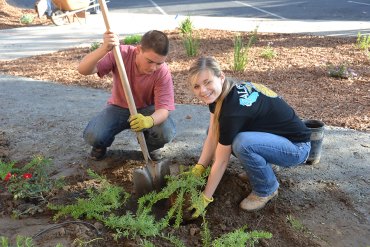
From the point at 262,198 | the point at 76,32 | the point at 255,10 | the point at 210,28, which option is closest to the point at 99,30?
the point at 76,32

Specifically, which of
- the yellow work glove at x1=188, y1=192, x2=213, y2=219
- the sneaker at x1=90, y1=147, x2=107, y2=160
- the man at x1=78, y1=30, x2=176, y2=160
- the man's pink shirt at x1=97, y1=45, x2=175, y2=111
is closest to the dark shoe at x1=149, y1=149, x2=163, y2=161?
the man at x1=78, y1=30, x2=176, y2=160

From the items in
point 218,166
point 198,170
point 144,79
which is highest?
point 144,79

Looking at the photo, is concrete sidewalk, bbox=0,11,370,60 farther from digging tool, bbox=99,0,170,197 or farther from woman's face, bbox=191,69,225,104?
woman's face, bbox=191,69,225,104

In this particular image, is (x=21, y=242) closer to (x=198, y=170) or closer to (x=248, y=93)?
(x=198, y=170)

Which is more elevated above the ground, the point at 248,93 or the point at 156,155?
the point at 248,93

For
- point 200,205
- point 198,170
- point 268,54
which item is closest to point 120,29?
point 268,54

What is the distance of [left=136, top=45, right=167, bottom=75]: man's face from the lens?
9.52ft

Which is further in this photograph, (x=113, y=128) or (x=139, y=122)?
(x=113, y=128)

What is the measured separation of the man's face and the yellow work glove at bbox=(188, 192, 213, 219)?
973 mm

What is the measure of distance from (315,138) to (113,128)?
155cm

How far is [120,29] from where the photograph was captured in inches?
392

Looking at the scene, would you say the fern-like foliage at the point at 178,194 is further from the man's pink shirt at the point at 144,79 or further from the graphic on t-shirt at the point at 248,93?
the man's pink shirt at the point at 144,79

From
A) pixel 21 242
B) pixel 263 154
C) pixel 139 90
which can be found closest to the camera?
pixel 21 242

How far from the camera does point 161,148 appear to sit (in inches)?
145
